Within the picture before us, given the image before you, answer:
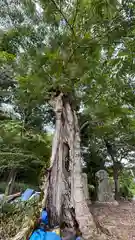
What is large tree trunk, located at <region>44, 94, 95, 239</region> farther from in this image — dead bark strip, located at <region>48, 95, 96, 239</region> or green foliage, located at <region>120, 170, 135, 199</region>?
green foliage, located at <region>120, 170, 135, 199</region>

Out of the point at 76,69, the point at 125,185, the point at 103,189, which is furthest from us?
the point at 125,185

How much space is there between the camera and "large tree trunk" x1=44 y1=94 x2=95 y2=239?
9.89ft

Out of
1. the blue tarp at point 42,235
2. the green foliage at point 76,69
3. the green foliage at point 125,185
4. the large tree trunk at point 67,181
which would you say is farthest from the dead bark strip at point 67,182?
the green foliage at point 125,185

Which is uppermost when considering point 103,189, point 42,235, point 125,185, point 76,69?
point 76,69

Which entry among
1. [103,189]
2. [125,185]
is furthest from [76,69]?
[125,185]

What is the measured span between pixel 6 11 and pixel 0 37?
1141 mm

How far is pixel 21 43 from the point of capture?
21.3 ft

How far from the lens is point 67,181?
11.4ft

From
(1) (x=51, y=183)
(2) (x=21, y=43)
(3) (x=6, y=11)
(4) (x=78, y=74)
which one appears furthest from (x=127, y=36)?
(3) (x=6, y=11)

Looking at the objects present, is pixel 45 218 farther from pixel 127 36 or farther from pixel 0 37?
pixel 0 37

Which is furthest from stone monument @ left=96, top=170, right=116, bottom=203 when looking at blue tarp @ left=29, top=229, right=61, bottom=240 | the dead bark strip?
blue tarp @ left=29, top=229, right=61, bottom=240

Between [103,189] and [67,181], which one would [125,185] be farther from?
[67,181]

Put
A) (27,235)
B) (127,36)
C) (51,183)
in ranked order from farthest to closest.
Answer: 1. (127,36)
2. (51,183)
3. (27,235)

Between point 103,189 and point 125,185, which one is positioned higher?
point 125,185
